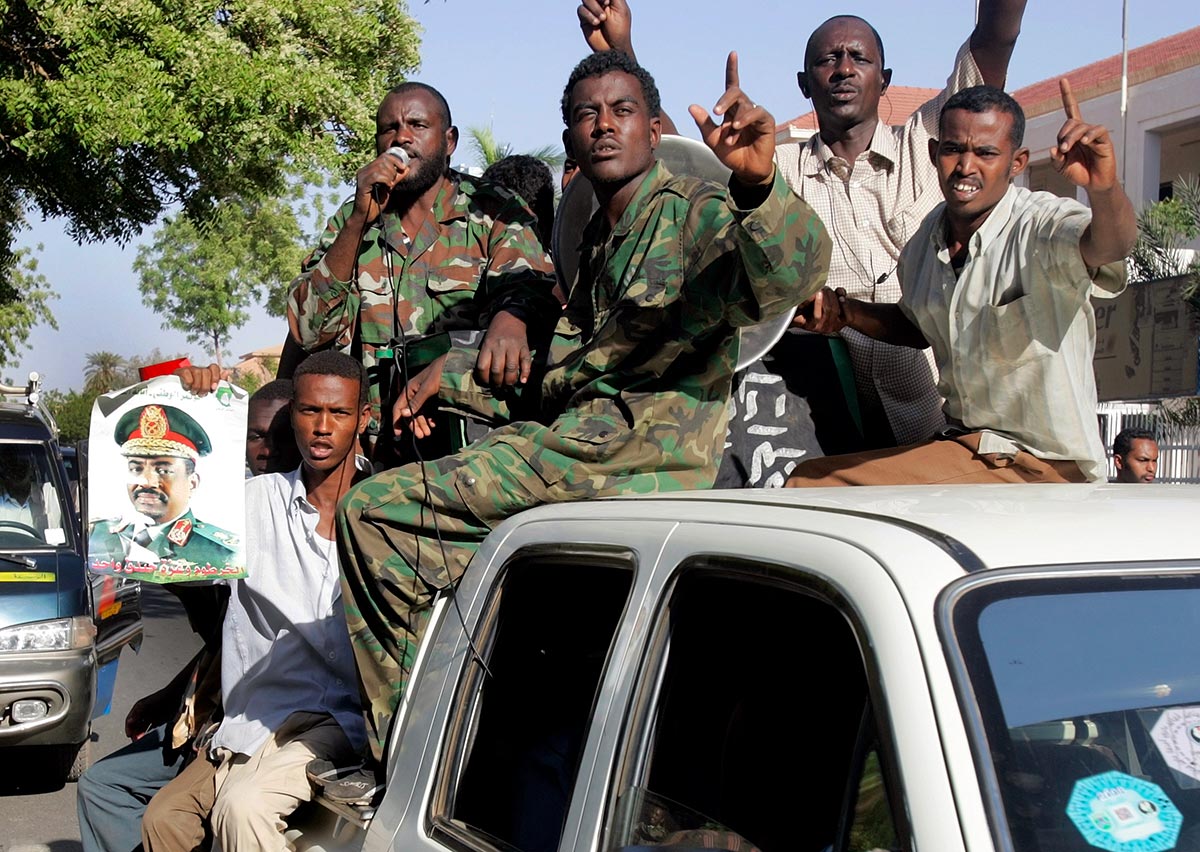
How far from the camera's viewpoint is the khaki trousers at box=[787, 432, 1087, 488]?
302cm

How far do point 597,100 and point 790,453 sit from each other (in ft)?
3.36

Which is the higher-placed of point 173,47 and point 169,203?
point 173,47

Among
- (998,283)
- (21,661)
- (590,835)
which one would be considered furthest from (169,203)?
(590,835)

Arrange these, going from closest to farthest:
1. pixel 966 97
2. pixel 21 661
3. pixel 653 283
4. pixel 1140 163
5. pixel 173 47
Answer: pixel 653 283
pixel 966 97
pixel 21 661
pixel 173 47
pixel 1140 163

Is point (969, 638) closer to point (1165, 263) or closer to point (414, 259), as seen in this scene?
point (414, 259)

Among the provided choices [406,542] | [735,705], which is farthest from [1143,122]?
[735,705]

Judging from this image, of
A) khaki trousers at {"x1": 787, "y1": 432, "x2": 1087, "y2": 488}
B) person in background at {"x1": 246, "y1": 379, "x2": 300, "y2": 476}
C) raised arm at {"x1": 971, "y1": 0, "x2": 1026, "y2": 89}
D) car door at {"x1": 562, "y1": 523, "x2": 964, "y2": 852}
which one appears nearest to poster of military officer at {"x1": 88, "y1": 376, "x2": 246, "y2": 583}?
person in background at {"x1": 246, "y1": 379, "x2": 300, "y2": 476}

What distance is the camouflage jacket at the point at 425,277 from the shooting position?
4.09m

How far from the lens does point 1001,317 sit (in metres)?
3.06

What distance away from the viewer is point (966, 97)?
10.6 feet

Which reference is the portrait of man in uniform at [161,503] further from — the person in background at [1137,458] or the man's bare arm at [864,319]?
the person in background at [1137,458]

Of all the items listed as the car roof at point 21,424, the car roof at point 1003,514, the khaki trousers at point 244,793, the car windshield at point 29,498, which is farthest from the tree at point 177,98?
the car roof at point 1003,514

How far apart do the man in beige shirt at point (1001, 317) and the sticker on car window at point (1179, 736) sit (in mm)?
1371

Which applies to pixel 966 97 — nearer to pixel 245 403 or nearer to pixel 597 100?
pixel 597 100
